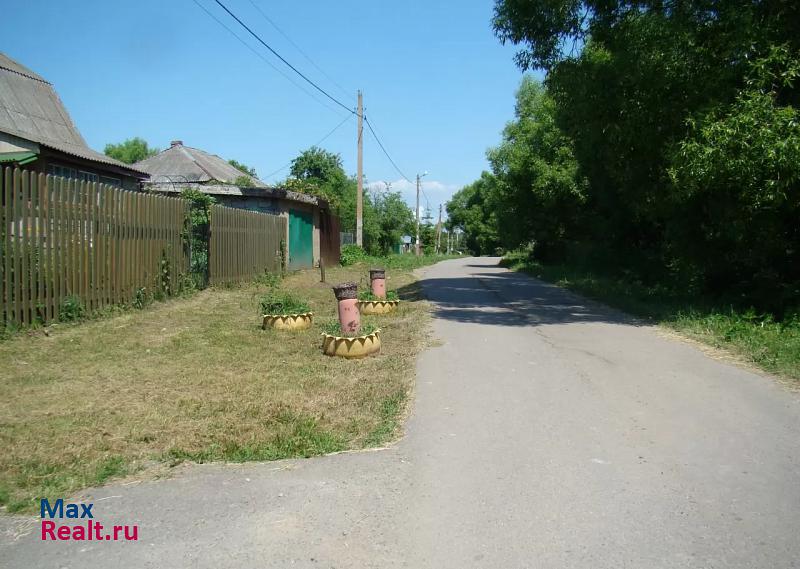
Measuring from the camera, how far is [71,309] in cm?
931

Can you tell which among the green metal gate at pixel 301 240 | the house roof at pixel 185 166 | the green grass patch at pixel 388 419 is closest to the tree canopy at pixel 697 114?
the green grass patch at pixel 388 419

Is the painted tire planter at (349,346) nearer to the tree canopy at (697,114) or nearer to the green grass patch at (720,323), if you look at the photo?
the green grass patch at (720,323)

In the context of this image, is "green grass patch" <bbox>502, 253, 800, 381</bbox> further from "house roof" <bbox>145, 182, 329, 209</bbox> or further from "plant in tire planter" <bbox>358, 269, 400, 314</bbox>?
"house roof" <bbox>145, 182, 329, 209</bbox>

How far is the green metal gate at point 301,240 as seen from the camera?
2208cm

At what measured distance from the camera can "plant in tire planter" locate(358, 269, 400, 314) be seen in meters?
12.5

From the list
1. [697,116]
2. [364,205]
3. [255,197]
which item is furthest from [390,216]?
[697,116]

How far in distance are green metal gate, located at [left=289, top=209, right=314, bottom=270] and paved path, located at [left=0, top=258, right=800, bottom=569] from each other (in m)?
16.0

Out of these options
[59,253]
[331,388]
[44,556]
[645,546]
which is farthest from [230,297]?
[645,546]

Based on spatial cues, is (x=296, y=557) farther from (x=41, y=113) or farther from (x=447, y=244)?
(x=447, y=244)

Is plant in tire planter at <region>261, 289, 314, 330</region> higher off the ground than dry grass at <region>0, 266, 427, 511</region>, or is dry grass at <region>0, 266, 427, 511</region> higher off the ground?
plant in tire planter at <region>261, 289, 314, 330</region>

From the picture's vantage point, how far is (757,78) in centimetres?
1016

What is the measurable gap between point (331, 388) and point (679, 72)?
8.91 metres

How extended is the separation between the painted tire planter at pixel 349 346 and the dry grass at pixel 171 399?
14 centimetres

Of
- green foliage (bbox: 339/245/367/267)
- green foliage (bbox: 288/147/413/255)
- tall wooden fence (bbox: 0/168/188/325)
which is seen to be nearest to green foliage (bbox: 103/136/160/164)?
green foliage (bbox: 288/147/413/255)
